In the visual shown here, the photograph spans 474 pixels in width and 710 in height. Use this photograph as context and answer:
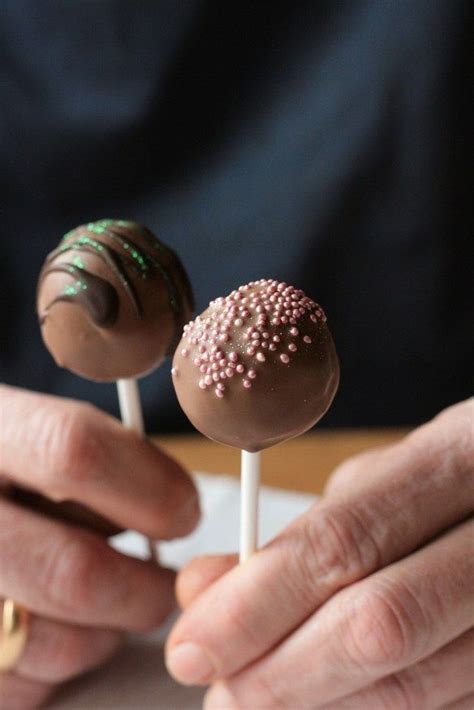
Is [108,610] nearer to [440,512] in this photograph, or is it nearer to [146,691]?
[146,691]

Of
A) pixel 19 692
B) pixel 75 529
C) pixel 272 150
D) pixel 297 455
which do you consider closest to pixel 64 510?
pixel 75 529

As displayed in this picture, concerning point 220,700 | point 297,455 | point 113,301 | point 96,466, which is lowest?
point 297,455

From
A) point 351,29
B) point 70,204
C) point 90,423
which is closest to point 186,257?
point 70,204

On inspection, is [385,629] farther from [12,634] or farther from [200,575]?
[12,634]

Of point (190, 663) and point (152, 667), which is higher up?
point (190, 663)

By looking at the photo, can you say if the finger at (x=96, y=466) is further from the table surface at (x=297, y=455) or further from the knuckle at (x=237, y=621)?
the table surface at (x=297, y=455)

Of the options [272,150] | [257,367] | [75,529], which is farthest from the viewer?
[272,150]
